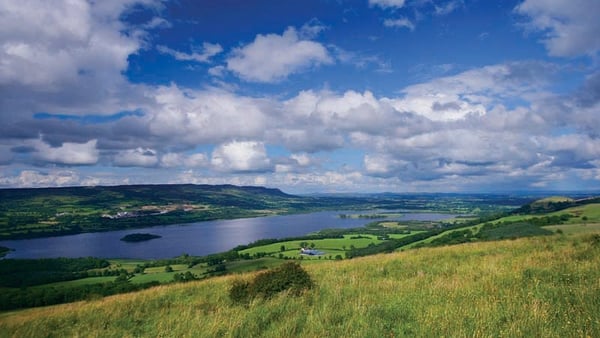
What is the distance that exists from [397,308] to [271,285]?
4.37 m

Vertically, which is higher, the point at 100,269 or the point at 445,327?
the point at 445,327

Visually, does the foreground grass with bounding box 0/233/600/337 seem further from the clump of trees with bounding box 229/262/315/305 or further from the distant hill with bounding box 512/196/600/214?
the distant hill with bounding box 512/196/600/214

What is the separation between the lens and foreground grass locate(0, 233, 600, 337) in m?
5.89

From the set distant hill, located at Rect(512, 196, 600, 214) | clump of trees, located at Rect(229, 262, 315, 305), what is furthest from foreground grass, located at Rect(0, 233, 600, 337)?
distant hill, located at Rect(512, 196, 600, 214)

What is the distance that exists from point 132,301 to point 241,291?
4.00 meters

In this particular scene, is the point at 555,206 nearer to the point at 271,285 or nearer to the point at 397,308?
the point at 271,285

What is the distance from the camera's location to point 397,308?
729 centimetres

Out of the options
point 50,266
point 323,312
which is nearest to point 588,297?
point 323,312

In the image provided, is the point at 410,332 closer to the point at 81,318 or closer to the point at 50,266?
the point at 81,318

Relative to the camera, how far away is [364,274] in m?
12.6

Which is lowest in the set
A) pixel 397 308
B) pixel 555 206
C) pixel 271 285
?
pixel 555 206

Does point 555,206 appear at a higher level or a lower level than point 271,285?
lower

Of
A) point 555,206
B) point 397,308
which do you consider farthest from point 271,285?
point 555,206

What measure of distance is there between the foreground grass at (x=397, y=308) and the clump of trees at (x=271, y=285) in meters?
0.43
